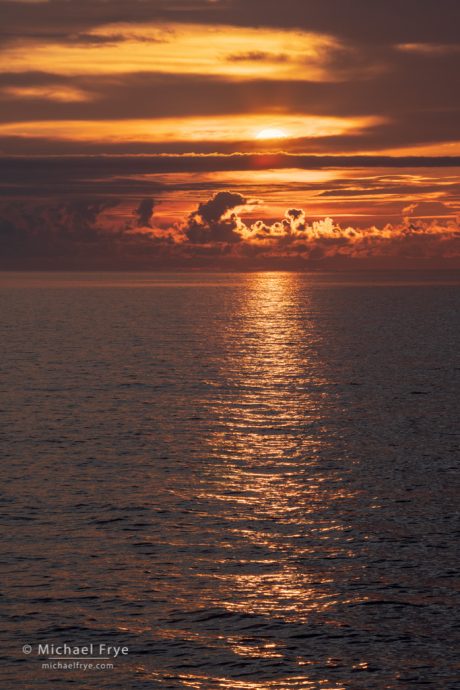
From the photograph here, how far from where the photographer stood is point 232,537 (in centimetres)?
4119

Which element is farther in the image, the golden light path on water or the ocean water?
the golden light path on water

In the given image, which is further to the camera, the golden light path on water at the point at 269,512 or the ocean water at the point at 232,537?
the golden light path on water at the point at 269,512

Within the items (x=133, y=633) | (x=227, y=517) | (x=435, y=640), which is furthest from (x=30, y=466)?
(x=435, y=640)

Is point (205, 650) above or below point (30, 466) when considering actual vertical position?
below

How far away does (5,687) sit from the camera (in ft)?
88.5

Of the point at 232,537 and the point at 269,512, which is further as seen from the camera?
the point at 269,512

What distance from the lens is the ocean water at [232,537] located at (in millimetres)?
29125

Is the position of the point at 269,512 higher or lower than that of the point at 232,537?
higher

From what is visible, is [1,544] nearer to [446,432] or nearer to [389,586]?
[389,586]

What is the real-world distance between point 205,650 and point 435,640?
7.60 m

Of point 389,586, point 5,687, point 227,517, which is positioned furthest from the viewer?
point 227,517

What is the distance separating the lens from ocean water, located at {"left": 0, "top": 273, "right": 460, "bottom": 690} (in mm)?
29125

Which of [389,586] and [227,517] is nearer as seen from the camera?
[389,586]

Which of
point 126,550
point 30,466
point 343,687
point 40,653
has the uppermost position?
point 30,466
